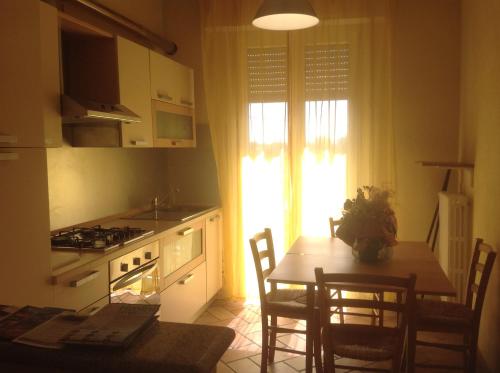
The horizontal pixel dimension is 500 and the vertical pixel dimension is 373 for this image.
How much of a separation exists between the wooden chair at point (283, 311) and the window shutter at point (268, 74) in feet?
4.76

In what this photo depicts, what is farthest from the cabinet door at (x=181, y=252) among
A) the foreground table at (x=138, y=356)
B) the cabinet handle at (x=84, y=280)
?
the foreground table at (x=138, y=356)

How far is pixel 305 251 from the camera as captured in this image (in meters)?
A: 2.93

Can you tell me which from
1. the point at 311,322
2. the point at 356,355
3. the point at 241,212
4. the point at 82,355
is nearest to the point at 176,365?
the point at 82,355

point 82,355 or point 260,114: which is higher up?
point 260,114

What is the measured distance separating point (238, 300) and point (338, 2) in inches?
106

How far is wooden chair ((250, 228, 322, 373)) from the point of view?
254 centimetres

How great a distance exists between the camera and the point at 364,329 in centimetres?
233

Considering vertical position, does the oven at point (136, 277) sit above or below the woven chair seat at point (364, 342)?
above

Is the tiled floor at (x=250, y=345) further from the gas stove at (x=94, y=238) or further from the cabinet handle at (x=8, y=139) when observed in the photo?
the cabinet handle at (x=8, y=139)

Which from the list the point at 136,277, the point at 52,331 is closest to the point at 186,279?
the point at 136,277

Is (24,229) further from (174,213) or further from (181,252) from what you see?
(174,213)

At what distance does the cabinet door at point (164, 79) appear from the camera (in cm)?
339

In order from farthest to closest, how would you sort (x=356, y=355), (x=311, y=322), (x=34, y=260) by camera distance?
(x=311, y=322) → (x=356, y=355) → (x=34, y=260)

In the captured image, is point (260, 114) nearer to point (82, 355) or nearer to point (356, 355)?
point (356, 355)
